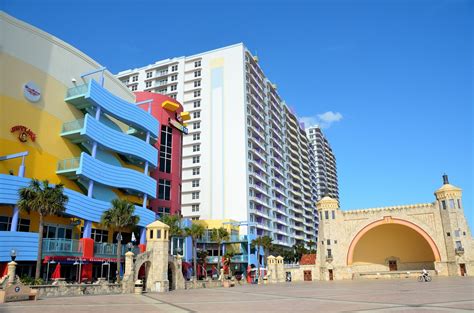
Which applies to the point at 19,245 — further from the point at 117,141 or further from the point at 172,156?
the point at 172,156

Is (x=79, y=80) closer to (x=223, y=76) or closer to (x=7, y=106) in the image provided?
(x=7, y=106)

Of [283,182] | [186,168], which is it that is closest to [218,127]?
[186,168]

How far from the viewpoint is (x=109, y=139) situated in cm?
5031

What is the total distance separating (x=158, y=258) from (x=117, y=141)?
17.8 m

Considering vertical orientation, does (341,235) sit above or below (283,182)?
below

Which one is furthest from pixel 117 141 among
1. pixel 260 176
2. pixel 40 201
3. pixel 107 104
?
pixel 260 176

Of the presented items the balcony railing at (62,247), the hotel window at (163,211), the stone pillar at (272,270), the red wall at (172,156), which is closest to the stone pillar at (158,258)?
the balcony railing at (62,247)

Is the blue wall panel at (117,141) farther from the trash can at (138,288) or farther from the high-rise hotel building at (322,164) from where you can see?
the high-rise hotel building at (322,164)

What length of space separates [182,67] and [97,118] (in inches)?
2125

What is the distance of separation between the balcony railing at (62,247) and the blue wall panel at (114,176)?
24.1 ft

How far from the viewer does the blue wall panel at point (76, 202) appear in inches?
1458

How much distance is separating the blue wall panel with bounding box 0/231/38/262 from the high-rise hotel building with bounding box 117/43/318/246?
4972 cm

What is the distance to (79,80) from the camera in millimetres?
50469

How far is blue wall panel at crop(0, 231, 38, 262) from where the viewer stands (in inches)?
1417
